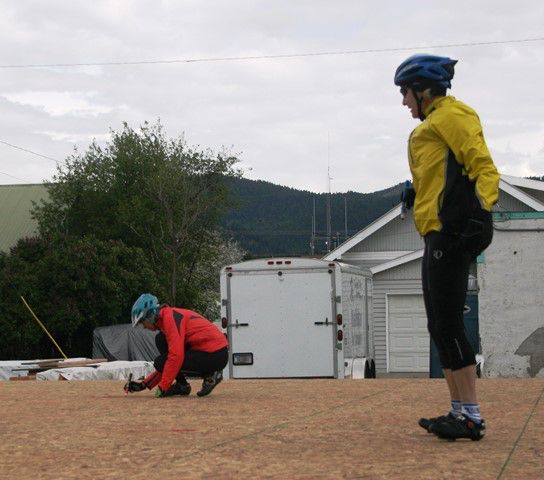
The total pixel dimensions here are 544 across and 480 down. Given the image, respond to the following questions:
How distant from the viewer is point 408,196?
20.8ft

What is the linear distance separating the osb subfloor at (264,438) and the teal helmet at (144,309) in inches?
27.6

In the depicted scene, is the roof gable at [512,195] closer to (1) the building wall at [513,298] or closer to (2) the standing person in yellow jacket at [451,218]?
(1) the building wall at [513,298]

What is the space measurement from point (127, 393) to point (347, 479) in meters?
6.89

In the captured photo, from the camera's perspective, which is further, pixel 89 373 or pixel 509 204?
pixel 509 204

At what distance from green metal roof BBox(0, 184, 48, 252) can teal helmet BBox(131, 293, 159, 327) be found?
4243 cm

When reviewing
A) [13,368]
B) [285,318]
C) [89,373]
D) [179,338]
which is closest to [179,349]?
[179,338]

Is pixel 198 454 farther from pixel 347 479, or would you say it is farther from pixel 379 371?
pixel 379 371

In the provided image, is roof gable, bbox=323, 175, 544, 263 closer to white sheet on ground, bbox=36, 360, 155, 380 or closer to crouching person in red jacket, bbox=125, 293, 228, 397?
white sheet on ground, bbox=36, 360, 155, 380

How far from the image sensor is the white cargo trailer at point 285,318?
21.2m

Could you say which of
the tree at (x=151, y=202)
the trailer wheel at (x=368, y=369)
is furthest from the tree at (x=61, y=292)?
the trailer wheel at (x=368, y=369)

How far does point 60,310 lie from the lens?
4372cm

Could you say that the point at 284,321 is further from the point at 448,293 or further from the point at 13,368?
the point at 448,293

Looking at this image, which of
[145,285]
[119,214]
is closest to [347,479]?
[145,285]

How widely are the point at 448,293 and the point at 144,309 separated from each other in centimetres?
492
